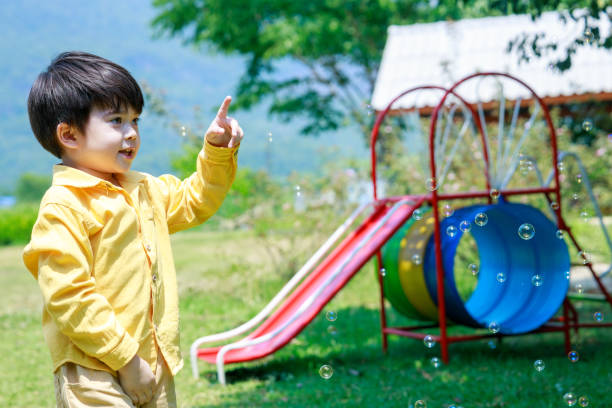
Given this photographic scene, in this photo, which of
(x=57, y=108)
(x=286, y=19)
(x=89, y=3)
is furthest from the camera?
(x=89, y=3)

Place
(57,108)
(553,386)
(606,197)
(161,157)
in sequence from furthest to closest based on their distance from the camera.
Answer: (161,157) → (606,197) → (553,386) → (57,108)

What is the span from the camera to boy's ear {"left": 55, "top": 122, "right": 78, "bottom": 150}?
223 centimetres

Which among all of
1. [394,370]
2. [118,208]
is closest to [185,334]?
[394,370]

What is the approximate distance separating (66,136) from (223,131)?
475 millimetres

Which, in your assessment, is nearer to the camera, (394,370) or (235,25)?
(394,370)

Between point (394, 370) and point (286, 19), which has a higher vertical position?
point (286, 19)

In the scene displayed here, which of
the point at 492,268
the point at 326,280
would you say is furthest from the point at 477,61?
the point at 326,280

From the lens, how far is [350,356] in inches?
208

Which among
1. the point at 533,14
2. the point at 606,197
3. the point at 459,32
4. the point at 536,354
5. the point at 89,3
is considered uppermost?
the point at 89,3

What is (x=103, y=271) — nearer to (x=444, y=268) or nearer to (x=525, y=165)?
(x=444, y=268)

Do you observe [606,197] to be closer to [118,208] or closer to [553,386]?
[553,386]

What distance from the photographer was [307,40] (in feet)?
65.0

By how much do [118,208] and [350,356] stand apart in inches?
131

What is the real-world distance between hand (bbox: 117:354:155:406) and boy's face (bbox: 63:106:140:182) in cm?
56
